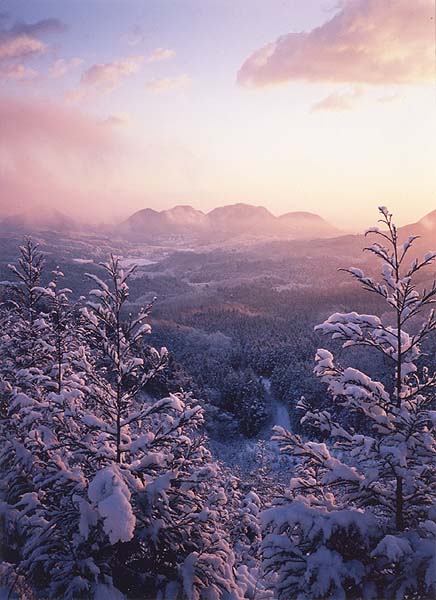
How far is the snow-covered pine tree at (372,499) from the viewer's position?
18.3 ft

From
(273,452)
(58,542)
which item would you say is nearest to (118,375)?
(58,542)

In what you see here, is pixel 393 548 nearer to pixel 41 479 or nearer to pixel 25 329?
pixel 41 479

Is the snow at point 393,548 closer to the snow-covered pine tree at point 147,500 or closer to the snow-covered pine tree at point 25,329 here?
the snow-covered pine tree at point 147,500

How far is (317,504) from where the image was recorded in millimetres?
6441

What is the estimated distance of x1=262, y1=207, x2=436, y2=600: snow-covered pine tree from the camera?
18.3ft

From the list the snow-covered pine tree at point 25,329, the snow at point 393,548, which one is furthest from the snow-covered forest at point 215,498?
the snow-covered pine tree at point 25,329

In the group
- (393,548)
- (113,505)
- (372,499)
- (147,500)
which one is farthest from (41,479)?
(393,548)

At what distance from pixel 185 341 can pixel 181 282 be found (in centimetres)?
9960

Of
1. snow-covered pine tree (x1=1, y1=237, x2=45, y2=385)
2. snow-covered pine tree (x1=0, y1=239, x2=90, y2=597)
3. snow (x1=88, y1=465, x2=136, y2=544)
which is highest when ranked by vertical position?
snow-covered pine tree (x1=1, y1=237, x2=45, y2=385)

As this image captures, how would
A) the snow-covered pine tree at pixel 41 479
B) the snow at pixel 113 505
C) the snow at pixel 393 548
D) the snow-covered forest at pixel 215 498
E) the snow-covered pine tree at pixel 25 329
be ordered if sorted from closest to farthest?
1. the snow at pixel 113 505
2. the snow at pixel 393 548
3. the snow-covered forest at pixel 215 498
4. the snow-covered pine tree at pixel 41 479
5. the snow-covered pine tree at pixel 25 329

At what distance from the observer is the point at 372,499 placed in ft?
21.0

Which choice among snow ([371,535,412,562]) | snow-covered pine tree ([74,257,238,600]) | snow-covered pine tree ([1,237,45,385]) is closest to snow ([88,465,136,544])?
snow-covered pine tree ([74,257,238,600])

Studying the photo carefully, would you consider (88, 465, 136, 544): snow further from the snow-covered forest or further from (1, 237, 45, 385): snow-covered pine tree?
(1, 237, 45, 385): snow-covered pine tree

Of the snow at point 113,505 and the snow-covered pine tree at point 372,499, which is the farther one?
the snow-covered pine tree at point 372,499
